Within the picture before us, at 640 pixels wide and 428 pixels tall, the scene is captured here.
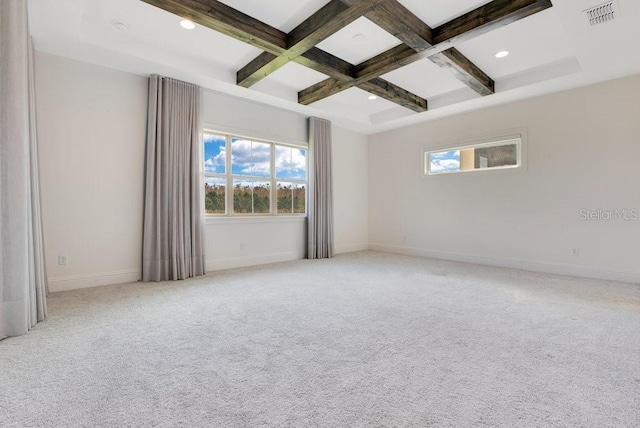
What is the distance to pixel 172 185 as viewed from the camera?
401cm

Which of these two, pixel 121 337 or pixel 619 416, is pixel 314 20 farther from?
pixel 619 416

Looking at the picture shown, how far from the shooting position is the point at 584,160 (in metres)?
4.23

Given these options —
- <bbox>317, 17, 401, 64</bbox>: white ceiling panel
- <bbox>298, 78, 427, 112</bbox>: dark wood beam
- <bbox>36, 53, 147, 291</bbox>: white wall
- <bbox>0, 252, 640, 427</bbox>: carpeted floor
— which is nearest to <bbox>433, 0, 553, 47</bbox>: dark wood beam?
<bbox>317, 17, 401, 64</bbox>: white ceiling panel

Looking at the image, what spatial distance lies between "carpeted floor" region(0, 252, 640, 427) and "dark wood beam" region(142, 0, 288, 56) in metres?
2.80

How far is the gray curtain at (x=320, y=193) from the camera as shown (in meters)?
5.69

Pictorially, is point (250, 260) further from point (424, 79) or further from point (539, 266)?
point (539, 266)

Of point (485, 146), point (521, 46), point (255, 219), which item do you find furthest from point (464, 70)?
point (255, 219)

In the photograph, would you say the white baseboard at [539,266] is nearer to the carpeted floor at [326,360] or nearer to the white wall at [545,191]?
the white wall at [545,191]

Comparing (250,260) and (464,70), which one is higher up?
(464,70)

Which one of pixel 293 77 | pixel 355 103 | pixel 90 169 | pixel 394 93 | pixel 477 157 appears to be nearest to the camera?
pixel 90 169

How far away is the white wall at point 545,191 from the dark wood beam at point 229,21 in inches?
152

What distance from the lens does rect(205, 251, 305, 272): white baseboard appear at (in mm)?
4578

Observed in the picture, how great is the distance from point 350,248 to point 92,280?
15.4ft

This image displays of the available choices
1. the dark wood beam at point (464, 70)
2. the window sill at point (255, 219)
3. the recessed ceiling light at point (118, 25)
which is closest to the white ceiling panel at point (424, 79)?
the dark wood beam at point (464, 70)
